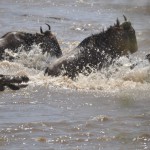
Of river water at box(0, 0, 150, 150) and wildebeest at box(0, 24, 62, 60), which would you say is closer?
river water at box(0, 0, 150, 150)

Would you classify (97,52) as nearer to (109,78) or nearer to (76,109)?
(109,78)

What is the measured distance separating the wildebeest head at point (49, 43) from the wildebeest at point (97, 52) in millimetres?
1906

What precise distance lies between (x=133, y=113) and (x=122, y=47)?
3.60 metres

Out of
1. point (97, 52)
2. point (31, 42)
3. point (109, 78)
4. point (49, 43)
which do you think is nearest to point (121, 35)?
point (97, 52)

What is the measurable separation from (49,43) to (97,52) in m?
2.24

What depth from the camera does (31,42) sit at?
1355 centimetres

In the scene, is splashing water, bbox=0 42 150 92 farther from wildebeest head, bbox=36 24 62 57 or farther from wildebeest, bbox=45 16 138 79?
wildebeest head, bbox=36 24 62 57

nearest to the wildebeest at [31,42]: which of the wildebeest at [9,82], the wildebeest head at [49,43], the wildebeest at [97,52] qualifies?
the wildebeest head at [49,43]

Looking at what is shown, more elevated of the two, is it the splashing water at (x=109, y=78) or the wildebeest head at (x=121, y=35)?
the wildebeest head at (x=121, y=35)

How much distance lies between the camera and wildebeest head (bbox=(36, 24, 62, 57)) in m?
13.2

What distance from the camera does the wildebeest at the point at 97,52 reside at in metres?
10.9

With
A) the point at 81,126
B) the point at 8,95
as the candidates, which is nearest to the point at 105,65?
the point at 8,95

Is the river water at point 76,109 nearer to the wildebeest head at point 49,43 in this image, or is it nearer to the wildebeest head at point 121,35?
the wildebeest head at point 49,43

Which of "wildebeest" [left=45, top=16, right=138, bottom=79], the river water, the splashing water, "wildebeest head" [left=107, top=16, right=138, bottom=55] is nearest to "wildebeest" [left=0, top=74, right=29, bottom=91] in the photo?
the river water
